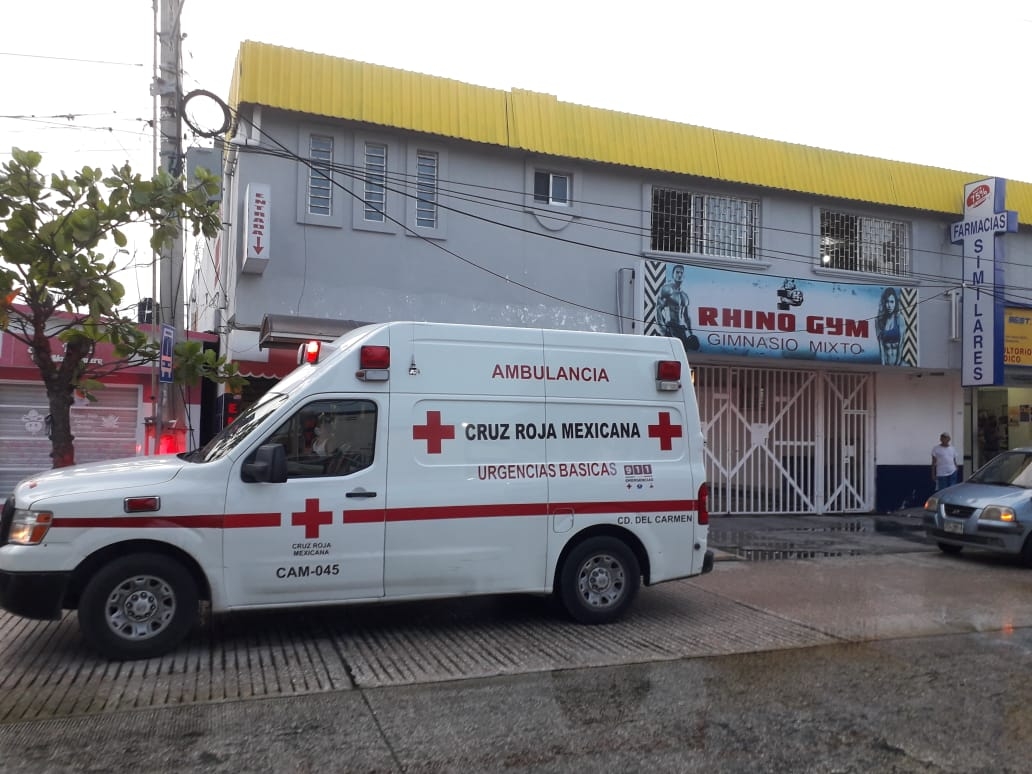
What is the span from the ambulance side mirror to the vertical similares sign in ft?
45.9

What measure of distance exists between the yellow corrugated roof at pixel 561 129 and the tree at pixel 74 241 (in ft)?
14.3

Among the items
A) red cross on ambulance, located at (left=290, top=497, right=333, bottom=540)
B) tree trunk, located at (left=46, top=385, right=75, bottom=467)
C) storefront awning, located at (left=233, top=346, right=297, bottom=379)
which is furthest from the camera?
storefront awning, located at (left=233, top=346, right=297, bottom=379)

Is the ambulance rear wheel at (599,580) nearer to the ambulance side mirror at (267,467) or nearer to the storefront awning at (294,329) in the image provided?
the ambulance side mirror at (267,467)

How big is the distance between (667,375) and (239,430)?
374 cm

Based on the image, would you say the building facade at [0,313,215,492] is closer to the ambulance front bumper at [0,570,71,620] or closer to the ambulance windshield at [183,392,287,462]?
the ambulance windshield at [183,392,287,462]

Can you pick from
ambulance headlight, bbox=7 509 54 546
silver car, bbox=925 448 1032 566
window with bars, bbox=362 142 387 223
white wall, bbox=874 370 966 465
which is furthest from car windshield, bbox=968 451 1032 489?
ambulance headlight, bbox=7 509 54 546

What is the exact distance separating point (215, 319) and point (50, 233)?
265 inches

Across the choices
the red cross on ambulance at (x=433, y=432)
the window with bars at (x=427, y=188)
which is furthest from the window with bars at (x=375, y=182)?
the red cross on ambulance at (x=433, y=432)

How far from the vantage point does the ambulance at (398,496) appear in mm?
6137

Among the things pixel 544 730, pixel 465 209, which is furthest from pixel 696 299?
pixel 544 730

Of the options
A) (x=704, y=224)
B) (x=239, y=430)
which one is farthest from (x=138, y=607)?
(x=704, y=224)

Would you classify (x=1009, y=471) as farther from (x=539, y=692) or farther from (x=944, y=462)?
(x=539, y=692)

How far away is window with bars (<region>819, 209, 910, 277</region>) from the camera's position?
16125 mm

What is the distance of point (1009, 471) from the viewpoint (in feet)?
40.0
